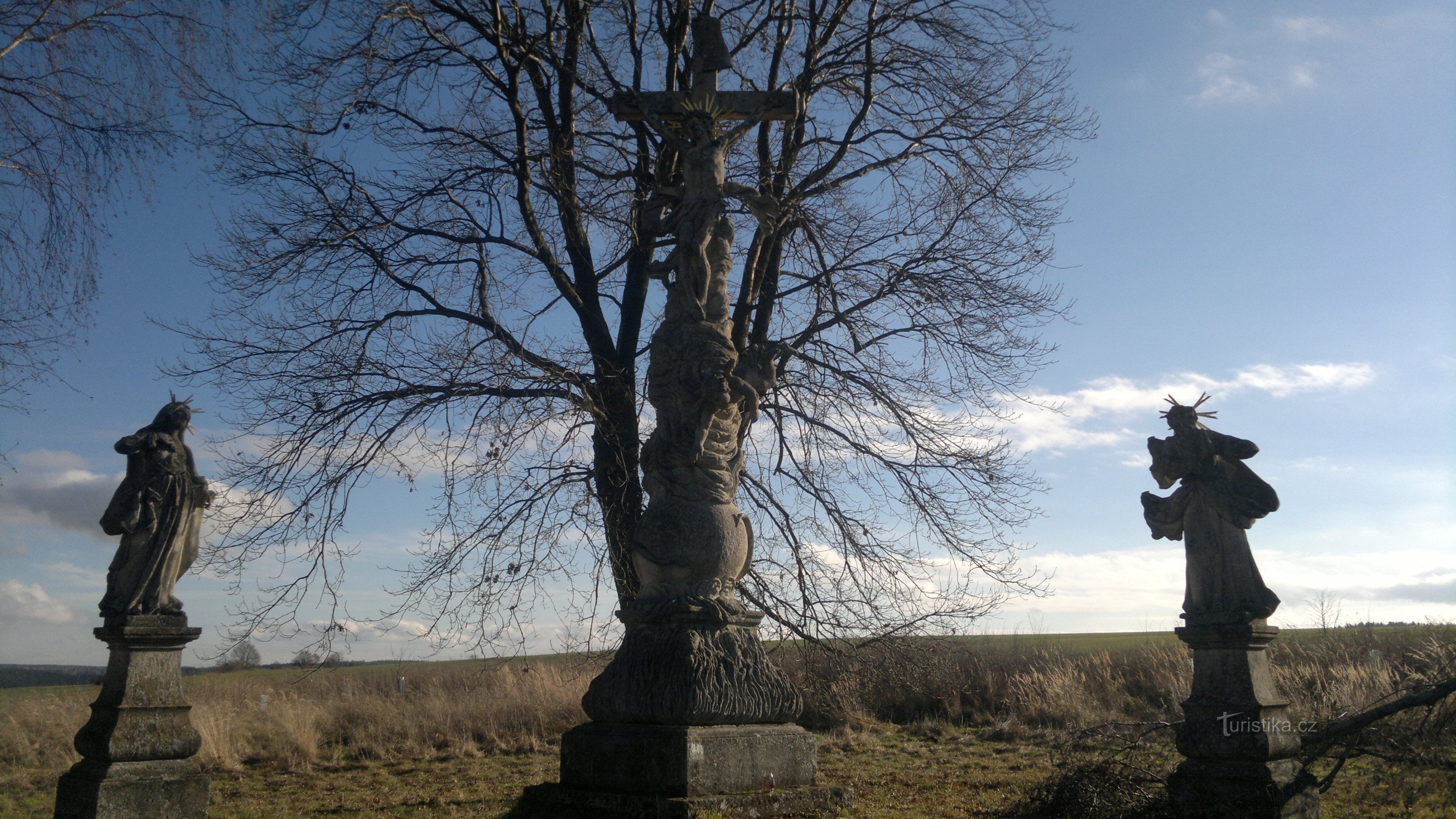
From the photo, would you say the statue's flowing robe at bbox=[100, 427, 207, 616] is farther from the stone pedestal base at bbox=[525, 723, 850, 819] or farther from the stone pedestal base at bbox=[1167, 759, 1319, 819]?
the stone pedestal base at bbox=[1167, 759, 1319, 819]

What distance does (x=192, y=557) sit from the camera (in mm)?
7254

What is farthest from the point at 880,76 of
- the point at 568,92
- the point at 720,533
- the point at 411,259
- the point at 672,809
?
the point at 672,809

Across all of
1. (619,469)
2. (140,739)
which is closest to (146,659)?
(140,739)

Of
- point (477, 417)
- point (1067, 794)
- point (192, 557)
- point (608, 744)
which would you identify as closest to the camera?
point (608, 744)

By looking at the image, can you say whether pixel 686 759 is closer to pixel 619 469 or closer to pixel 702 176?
pixel 702 176

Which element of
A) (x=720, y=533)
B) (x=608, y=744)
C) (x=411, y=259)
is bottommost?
(x=608, y=744)

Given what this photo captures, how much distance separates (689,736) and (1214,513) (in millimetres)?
3747

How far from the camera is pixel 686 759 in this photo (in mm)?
5309

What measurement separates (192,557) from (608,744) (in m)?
3.66

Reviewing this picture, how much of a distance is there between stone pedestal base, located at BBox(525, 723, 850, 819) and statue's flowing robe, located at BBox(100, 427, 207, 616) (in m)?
3.14

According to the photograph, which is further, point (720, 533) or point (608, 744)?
point (720, 533)

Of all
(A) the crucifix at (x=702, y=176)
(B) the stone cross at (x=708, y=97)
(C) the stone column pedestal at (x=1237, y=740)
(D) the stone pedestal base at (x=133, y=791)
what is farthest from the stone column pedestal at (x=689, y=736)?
(B) the stone cross at (x=708, y=97)

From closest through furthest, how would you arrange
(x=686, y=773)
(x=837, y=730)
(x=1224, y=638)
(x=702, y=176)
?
(x=686, y=773), (x=1224, y=638), (x=702, y=176), (x=837, y=730)

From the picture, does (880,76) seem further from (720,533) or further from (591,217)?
(720,533)
